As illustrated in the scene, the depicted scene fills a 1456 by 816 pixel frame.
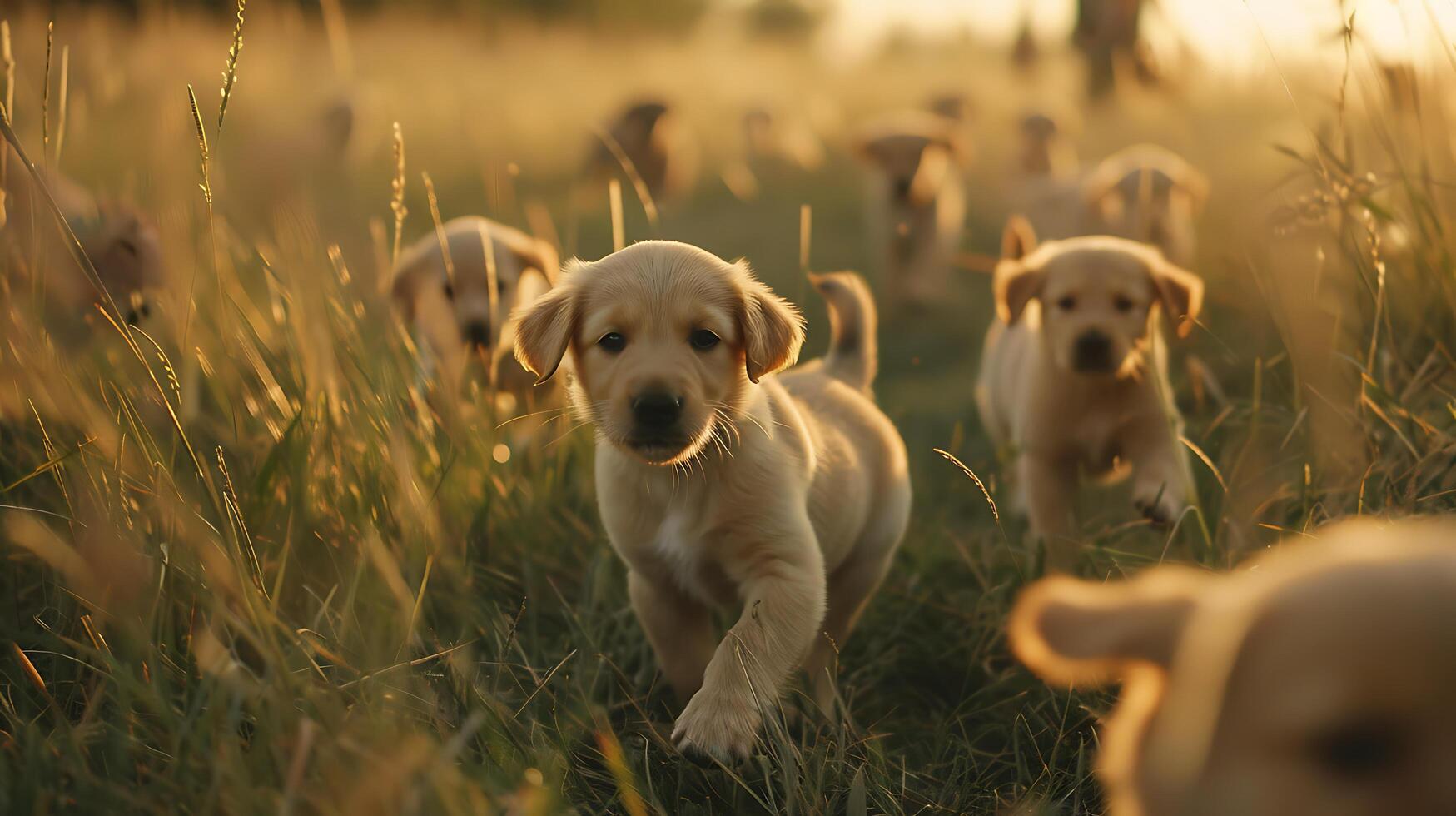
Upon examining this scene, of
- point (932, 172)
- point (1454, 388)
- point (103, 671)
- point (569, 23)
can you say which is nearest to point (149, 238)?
point (103, 671)

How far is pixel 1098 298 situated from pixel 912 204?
4014 millimetres

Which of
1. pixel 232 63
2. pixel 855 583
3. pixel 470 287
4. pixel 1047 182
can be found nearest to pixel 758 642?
pixel 855 583

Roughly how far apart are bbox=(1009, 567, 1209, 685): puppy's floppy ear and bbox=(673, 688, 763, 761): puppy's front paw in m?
0.85

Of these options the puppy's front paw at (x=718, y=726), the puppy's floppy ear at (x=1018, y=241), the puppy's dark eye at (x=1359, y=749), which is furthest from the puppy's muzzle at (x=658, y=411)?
the puppy's floppy ear at (x=1018, y=241)

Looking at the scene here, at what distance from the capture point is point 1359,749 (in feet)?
3.11

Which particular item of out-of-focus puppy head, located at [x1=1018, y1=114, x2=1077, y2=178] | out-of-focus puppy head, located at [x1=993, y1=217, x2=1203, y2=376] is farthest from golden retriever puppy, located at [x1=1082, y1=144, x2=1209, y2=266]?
out-of-focus puppy head, located at [x1=1018, y1=114, x2=1077, y2=178]

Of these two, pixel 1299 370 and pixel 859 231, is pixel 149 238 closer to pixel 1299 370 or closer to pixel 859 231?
pixel 1299 370

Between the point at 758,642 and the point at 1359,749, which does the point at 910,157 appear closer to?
the point at 758,642

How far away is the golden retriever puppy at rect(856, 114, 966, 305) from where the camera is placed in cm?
710

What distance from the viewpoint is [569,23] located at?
22.3 metres

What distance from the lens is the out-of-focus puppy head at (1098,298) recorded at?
3406mm

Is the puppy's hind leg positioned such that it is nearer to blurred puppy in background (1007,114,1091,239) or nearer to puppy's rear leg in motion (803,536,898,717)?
puppy's rear leg in motion (803,536,898,717)

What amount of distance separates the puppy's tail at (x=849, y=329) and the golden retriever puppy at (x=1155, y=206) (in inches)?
105

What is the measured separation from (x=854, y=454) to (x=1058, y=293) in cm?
113
